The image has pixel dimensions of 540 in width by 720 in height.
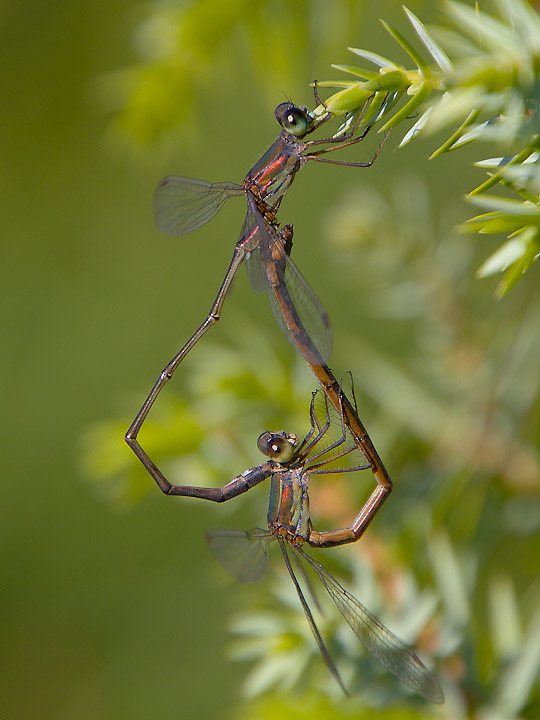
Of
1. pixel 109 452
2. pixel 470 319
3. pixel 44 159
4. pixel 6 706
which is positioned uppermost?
pixel 44 159

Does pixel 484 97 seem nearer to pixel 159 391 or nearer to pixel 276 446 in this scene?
pixel 276 446

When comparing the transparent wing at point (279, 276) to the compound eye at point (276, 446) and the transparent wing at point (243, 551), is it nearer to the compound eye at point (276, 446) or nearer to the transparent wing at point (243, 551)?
the compound eye at point (276, 446)

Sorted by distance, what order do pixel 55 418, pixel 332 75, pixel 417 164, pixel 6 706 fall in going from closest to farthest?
pixel 332 75, pixel 6 706, pixel 417 164, pixel 55 418

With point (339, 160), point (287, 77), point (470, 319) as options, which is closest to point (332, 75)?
point (287, 77)

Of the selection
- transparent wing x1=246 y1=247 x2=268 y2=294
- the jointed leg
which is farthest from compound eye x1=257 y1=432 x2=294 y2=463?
transparent wing x1=246 y1=247 x2=268 y2=294

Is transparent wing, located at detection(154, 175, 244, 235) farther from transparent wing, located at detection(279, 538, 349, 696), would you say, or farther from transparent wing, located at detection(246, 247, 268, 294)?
transparent wing, located at detection(279, 538, 349, 696)

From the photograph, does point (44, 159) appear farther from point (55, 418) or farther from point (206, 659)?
point (206, 659)

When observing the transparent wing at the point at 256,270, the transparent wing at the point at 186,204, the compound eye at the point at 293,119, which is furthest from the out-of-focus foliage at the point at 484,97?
the transparent wing at the point at 186,204

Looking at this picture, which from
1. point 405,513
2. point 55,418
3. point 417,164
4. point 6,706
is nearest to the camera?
point 405,513
